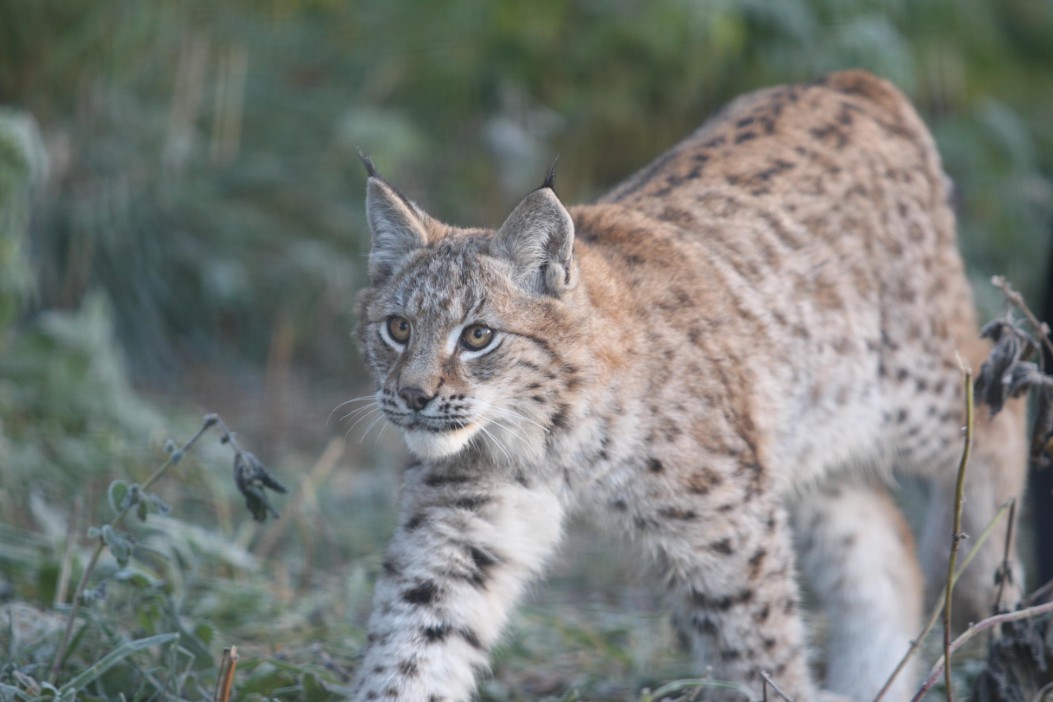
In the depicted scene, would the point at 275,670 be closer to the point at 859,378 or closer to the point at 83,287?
the point at 859,378

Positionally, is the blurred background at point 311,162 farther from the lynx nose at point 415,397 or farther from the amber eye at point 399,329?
the lynx nose at point 415,397

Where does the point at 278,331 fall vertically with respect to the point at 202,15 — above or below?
below

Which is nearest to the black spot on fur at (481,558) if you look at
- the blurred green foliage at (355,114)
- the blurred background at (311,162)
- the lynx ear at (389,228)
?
the lynx ear at (389,228)

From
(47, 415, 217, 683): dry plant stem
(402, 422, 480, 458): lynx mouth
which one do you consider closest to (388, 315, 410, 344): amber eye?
(402, 422, 480, 458): lynx mouth

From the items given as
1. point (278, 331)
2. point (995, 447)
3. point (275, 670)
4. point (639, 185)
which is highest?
point (639, 185)

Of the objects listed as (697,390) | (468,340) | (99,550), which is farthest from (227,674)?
(697,390)

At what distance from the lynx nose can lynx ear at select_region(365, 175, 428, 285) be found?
52 centimetres

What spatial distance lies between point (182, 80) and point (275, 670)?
15.8 ft

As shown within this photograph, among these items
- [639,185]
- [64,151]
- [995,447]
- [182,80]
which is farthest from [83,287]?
[995,447]

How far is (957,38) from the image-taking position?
308 inches

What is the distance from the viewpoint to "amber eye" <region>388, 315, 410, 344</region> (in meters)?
3.71

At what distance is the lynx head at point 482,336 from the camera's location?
11.6 feet

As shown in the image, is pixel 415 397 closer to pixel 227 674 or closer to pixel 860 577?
pixel 227 674

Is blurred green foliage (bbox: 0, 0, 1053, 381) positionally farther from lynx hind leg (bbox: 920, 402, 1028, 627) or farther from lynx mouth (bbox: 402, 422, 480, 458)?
lynx mouth (bbox: 402, 422, 480, 458)
